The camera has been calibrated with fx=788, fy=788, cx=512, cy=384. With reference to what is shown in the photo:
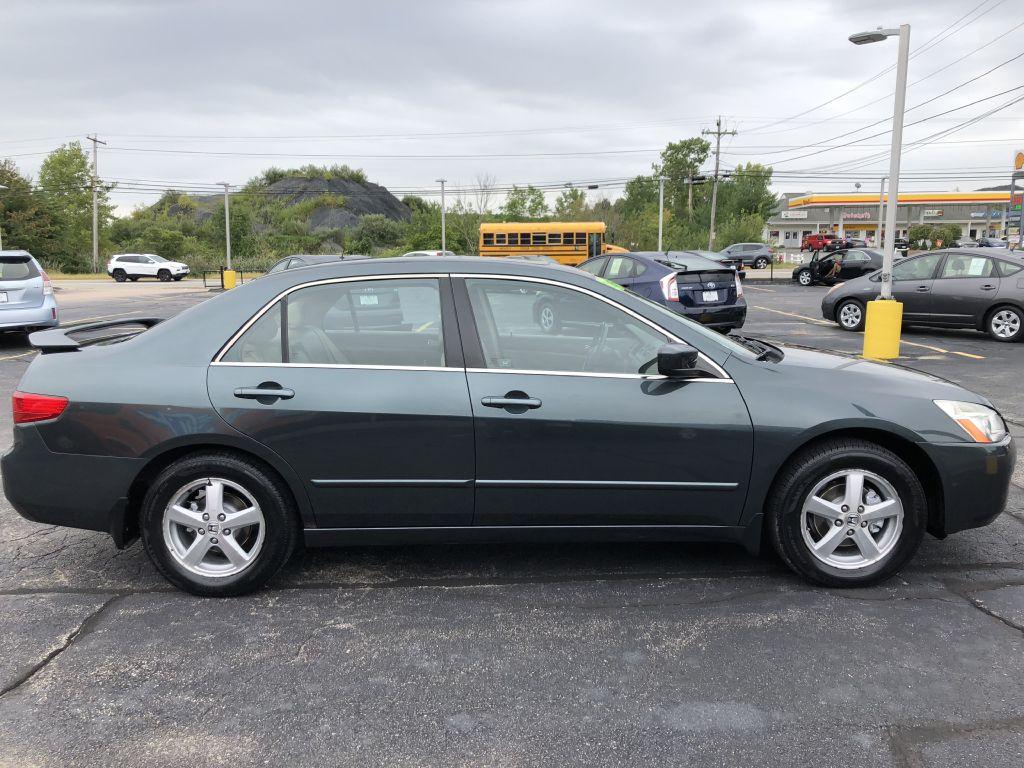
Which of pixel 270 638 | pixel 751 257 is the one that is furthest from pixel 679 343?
pixel 751 257

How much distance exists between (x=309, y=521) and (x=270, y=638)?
1.81 ft

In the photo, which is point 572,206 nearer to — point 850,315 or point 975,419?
point 850,315

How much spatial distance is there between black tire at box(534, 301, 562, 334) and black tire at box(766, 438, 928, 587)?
125cm

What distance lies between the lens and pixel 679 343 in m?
3.60

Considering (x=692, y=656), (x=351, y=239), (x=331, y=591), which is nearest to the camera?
(x=692, y=656)

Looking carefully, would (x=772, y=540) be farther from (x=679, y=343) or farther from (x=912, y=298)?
(x=912, y=298)

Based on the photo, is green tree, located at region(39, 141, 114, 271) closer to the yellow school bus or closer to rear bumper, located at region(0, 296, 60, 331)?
the yellow school bus

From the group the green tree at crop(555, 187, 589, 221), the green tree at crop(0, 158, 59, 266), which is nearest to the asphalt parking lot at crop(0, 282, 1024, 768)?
the green tree at crop(0, 158, 59, 266)

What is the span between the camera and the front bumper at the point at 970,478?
362 cm

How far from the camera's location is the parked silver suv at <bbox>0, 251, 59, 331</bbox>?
38.7ft

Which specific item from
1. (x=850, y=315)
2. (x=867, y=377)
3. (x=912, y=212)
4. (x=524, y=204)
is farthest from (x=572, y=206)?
(x=867, y=377)

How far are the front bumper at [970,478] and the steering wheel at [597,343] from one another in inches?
60.3

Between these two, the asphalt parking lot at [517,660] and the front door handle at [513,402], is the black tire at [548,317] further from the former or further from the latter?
the asphalt parking lot at [517,660]

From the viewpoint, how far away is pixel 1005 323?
12.7 m
